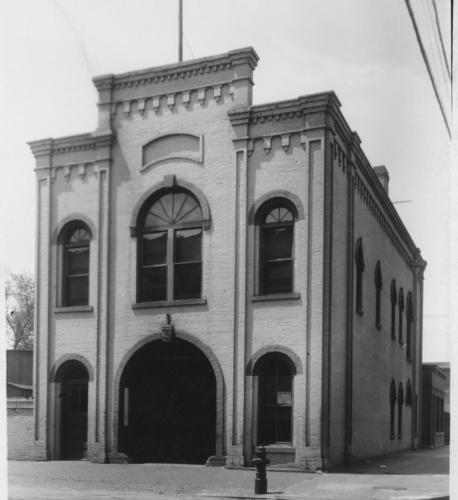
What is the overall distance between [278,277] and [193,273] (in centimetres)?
191

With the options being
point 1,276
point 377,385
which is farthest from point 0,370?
point 377,385

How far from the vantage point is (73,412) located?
18188 mm

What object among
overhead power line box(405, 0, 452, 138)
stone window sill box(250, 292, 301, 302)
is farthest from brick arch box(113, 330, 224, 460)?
overhead power line box(405, 0, 452, 138)

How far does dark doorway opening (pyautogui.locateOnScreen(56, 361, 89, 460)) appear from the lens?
18.1 m

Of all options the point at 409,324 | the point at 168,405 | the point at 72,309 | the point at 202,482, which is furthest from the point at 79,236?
→ the point at 409,324

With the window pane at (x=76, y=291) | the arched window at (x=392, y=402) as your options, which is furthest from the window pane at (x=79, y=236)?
the arched window at (x=392, y=402)

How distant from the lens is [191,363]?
1803cm

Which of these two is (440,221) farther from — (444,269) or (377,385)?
(377,385)

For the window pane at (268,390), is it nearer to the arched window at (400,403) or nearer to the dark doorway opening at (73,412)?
the dark doorway opening at (73,412)

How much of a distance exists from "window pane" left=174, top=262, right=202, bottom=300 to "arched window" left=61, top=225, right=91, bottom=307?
2.01m

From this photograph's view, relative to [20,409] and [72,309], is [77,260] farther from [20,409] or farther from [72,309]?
[20,409]

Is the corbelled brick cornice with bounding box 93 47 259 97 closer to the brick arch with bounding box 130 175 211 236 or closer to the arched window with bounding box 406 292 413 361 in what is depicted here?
the brick arch with bounding box 130 175 211 236

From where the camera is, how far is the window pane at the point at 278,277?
56.7ft

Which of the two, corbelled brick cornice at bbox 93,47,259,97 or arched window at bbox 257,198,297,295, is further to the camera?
corbelled brick cornice at bbox 93,47,259,97
